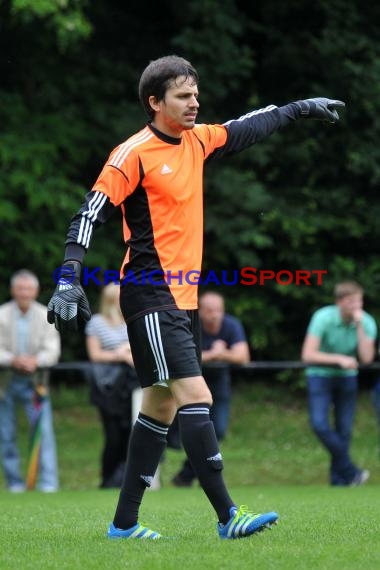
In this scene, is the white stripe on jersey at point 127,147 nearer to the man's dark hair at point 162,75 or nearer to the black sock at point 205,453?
the man's dark hair at point 162,75

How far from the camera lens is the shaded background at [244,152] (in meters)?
16.3

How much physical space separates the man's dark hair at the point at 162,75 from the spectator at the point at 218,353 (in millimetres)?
6305

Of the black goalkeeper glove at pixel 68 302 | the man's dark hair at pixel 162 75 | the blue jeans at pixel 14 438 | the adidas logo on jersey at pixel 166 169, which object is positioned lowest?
the blue jeans at pixel 14 438

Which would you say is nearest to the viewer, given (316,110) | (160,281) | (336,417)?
(160,281)

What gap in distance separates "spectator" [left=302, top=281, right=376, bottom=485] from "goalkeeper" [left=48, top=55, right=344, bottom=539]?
6141 mm

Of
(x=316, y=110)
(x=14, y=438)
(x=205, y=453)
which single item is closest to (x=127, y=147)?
(x=316, y=110)

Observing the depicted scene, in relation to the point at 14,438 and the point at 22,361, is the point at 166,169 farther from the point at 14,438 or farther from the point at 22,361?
the point at 14,438

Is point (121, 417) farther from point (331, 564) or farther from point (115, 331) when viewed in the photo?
point (331, 564)

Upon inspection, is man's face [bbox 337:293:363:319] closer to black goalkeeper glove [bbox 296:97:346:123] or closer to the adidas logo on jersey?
black goalkeeper glove [bbox 296:97:346:123]

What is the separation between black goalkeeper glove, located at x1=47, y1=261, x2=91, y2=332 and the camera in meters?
5.22

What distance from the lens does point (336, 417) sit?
12.0m

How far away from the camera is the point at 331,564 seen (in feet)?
14.9

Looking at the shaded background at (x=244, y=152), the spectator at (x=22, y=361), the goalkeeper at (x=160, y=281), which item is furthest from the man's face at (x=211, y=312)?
the goalkeeper at (x=160, y=281)

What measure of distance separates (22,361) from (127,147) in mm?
6497
